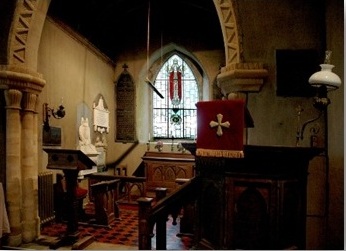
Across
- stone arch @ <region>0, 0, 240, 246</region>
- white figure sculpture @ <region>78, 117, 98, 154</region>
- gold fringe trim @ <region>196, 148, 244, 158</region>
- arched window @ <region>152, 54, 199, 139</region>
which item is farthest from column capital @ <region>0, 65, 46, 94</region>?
arched window @ <region>152, 54, 199, 139</region>

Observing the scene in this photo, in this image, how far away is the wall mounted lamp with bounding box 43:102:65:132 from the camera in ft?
19.6

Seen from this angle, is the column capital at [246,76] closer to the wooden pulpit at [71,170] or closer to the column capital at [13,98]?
the wooden pulpit at [71,170]

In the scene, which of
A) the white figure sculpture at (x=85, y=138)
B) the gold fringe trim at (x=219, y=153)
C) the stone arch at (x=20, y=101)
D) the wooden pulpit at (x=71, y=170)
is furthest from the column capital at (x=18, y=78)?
the gold fringe trim at (x=219, y=153)

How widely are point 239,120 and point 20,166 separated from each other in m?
3.52

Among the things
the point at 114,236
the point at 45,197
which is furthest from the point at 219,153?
the point at 45,197

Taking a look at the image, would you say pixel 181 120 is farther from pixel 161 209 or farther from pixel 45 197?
pixel 161 209

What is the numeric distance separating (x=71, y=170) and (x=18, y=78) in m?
1.48

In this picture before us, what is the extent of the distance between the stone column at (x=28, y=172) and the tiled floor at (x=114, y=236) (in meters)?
0.25

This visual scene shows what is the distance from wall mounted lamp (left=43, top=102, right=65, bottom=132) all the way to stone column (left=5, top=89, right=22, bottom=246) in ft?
3.79

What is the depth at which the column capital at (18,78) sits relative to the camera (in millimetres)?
4625

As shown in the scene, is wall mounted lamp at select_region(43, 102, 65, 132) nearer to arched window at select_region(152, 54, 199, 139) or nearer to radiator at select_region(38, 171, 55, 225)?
radiator at select_region(38, 171, 55, 225)

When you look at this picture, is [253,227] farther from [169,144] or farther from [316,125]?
[169,144]

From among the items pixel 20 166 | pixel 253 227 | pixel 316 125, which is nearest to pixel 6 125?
pixel 20 166

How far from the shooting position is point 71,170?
14.9 ft
